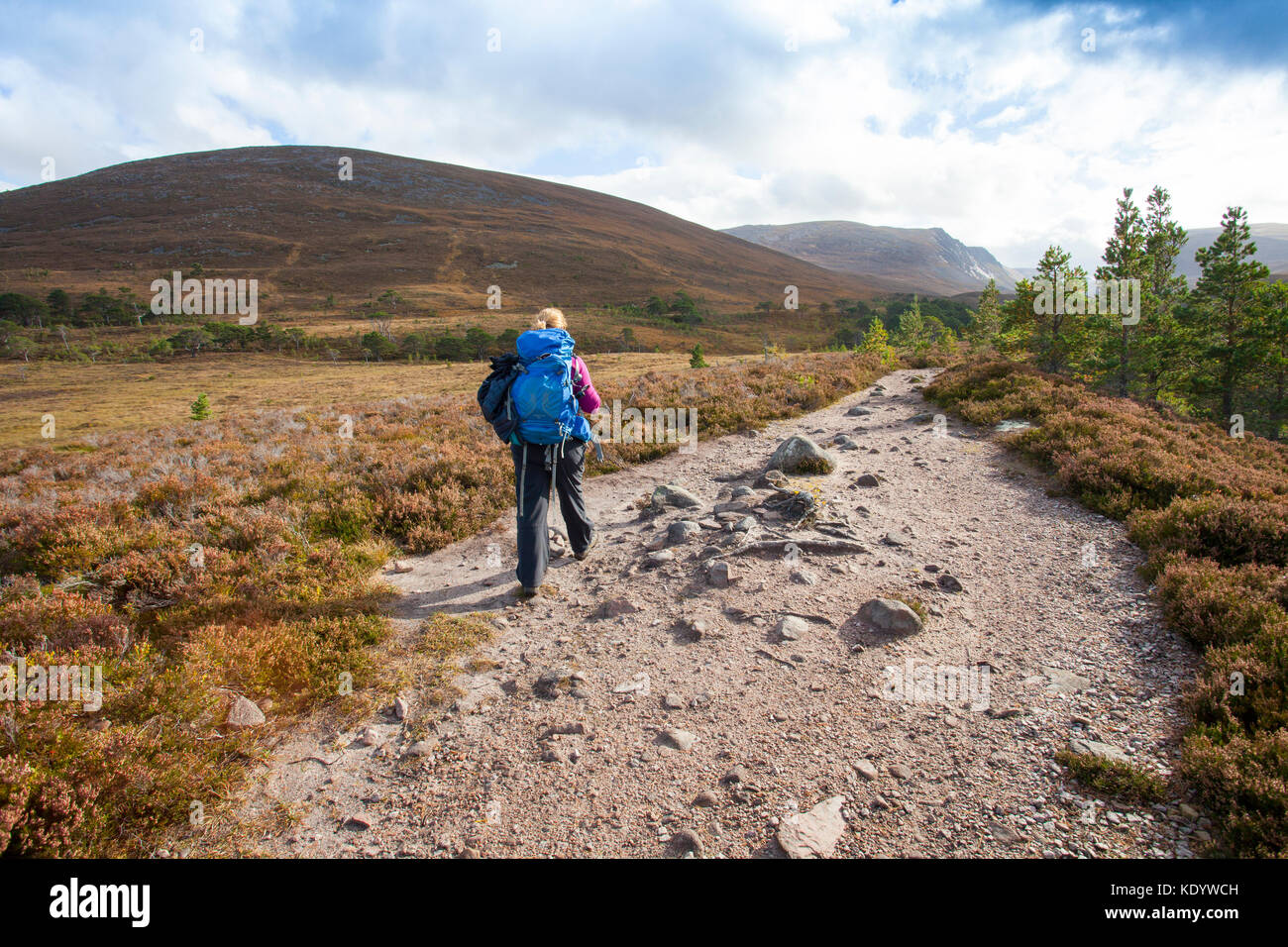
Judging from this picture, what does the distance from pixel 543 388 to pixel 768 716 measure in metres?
3.77

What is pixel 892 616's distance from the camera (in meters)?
5.03

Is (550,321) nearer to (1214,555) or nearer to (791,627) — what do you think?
(791,627)

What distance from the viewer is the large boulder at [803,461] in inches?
374

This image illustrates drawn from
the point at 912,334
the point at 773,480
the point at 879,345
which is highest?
the point at 912,334

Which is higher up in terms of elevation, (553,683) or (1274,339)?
(1274,339)

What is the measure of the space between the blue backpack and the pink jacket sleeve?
0.16 m

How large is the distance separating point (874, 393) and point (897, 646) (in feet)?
50.0

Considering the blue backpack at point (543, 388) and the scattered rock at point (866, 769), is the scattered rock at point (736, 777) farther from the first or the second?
the blue backpack at point (543, 388)

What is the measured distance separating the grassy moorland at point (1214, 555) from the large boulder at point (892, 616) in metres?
1.83

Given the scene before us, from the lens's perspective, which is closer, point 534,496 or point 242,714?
point 242,714

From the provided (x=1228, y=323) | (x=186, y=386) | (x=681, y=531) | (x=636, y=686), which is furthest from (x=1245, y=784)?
(x=186, y=386)

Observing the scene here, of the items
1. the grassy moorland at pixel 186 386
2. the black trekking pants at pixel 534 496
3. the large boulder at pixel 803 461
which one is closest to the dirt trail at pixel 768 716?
the black trekking pants at pixel 534 496

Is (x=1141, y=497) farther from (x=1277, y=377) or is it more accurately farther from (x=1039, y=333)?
(x=1277, y=377)
